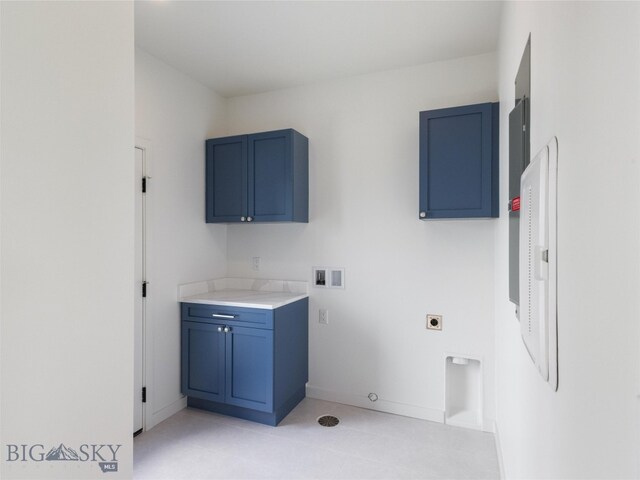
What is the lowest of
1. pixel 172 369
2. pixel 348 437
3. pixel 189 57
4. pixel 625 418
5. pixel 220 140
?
pixel 348 437

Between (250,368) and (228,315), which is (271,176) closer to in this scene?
(228,315)

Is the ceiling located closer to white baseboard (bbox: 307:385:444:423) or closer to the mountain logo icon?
the mountain logo icon

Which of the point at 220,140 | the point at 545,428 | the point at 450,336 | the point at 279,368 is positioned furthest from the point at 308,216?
the point at 545,428

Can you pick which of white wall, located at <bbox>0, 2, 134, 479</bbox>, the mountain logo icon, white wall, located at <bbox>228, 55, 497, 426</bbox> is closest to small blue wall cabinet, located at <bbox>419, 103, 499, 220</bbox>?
white wall, located at <bbox>228, 55, 497, 426</bbox>

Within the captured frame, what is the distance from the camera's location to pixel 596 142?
593 millimetres

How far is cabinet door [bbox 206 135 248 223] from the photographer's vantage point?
10.1 ft

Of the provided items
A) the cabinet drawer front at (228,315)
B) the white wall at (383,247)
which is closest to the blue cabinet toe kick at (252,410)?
the white wall at (383,247)

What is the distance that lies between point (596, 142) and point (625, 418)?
1.41 ft

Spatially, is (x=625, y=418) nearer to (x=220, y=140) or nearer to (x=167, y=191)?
(x=167, y=191)

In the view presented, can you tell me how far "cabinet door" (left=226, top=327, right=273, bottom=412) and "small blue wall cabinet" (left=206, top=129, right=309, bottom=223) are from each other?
961mm

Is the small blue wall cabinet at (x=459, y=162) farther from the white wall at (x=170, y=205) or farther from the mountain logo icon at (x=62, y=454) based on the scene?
the mountain logo icon at (x=62, y=454)

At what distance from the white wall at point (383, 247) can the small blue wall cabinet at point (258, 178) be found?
0.22 m

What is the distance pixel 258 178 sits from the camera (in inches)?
118

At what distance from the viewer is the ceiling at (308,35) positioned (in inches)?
84.0
